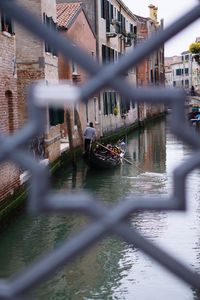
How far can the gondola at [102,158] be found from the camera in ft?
39.6

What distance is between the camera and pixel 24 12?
0.73 metres

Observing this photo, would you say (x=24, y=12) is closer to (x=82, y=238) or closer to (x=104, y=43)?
(x=82, y=238)

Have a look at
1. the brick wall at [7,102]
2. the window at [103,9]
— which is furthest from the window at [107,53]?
the brick wall at [7,102]

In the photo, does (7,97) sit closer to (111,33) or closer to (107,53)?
(107,53)

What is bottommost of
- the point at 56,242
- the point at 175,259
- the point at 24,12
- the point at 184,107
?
the point at 56,242

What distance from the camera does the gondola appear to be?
12.1m

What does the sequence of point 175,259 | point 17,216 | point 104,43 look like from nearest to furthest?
point 175,259 < point 17,216 < point 104,43

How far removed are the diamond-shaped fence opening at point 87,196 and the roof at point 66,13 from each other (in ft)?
41.2

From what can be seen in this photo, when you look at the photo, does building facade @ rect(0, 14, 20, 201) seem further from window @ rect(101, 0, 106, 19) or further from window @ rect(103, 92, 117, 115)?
window @ rect(101, 0, 106, 19)

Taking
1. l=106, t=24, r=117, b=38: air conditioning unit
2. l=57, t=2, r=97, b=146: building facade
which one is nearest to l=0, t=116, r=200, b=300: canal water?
l=57, t=2, r=97, b=146: building facade

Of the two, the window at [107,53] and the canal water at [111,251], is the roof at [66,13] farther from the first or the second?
the canal water at [111,251]

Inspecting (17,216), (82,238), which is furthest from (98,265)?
(82,238)

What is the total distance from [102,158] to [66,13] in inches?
159

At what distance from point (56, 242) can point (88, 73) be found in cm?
578
